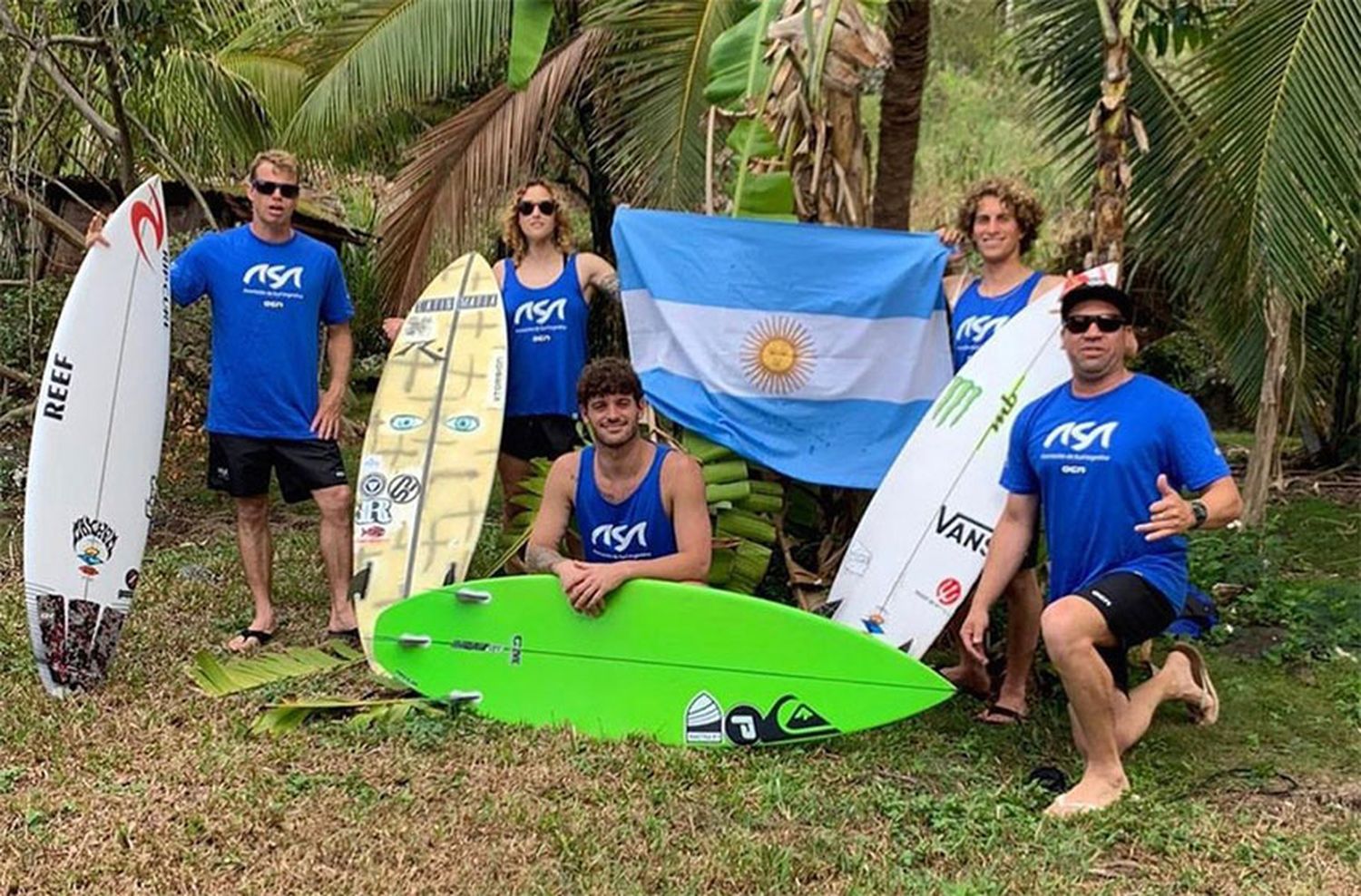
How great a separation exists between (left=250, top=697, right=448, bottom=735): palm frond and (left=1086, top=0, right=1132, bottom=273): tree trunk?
2.52 m

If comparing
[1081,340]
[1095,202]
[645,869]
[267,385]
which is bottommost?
[645,869]

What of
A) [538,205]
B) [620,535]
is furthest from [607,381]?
[538,205]

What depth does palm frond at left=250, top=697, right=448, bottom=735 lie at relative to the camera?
394cm

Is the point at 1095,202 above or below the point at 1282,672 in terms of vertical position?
above

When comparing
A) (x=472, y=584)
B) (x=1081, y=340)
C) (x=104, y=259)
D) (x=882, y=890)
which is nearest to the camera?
(x=882, y=890)

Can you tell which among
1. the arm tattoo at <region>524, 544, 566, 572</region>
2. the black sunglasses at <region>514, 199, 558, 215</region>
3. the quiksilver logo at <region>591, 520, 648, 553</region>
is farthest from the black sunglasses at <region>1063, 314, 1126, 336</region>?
the black sunglasses at <region>514, 199, 558, 215</region>

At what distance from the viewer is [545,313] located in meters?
4.91

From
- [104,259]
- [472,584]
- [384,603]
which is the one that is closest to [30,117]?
[104,259]

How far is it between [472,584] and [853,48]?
231 centimetres

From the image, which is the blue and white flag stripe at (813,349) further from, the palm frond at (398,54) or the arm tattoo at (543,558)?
the palm frond at (398,54)

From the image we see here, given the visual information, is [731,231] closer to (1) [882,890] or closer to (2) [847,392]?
(2) [847,392]

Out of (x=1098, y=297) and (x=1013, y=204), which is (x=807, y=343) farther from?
(x=1098, y=297)

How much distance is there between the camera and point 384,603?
184 inches

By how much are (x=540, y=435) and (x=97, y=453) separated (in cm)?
151
